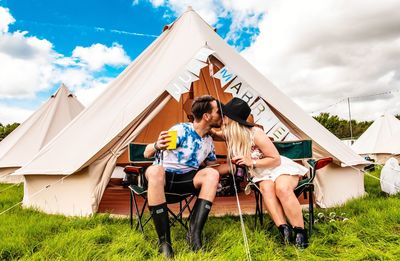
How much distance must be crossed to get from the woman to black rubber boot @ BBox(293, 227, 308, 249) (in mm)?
42

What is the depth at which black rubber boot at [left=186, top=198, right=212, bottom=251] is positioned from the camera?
2146mm

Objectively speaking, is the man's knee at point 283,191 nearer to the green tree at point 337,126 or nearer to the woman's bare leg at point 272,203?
the woman's bare leg at point 272,203

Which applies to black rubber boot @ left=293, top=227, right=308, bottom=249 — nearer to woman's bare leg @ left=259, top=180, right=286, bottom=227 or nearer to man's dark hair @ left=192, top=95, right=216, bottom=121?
woman's bare leg @ left=259, top=180, right=286, bottom=227

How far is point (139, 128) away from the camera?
3.44 meters

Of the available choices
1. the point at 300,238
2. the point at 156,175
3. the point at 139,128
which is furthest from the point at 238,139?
the point at 139,128

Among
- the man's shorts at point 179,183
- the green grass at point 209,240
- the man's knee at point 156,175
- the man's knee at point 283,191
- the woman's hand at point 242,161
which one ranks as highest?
the woman's hand at point 242,161

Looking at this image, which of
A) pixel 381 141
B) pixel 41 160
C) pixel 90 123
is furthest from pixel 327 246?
pixel 381 141

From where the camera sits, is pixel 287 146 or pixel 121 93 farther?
pixel 121 93

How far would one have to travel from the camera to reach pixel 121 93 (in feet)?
12.8

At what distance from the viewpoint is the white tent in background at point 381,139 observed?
9727 mm

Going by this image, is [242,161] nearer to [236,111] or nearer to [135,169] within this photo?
[236,111]

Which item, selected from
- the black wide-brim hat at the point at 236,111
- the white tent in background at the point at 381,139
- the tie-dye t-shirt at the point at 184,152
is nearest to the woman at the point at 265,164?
the black wide-brim hat at the point at 236,111

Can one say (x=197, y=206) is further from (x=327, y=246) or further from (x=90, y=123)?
(x=90, y=123)

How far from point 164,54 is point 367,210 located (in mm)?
2503
